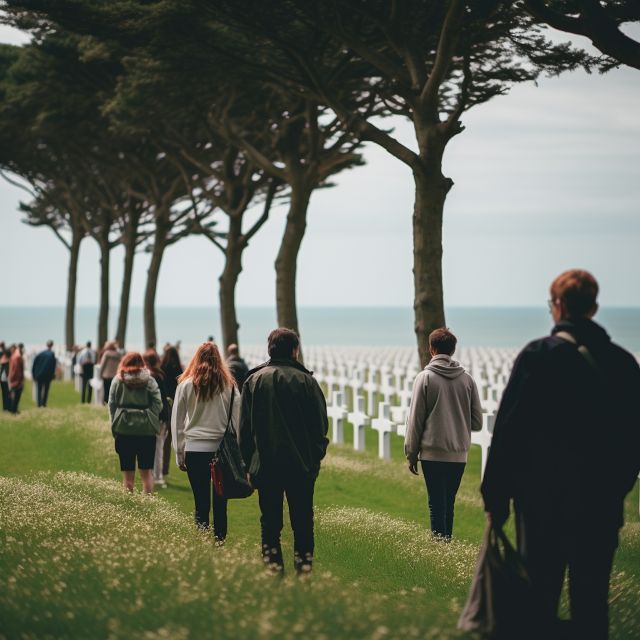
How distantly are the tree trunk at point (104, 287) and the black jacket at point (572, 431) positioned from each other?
38.3 m

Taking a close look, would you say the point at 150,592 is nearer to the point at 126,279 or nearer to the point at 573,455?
the point at 573,455

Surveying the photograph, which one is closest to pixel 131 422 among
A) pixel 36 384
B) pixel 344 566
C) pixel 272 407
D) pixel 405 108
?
pixel 344 566

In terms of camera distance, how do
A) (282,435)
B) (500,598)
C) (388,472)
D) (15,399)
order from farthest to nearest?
(15,399)
(388,472)
(282,435)
(500,598)

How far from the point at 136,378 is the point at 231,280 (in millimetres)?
19156

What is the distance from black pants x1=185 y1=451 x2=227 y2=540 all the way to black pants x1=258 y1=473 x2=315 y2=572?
5.19 feet

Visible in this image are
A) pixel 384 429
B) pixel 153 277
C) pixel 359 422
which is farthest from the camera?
pixel 153 277

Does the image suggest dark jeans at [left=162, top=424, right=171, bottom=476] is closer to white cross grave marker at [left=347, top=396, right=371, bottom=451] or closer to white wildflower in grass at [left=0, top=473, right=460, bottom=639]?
white cross grave marker at [left=347, top=396, right=371, bottom=451]

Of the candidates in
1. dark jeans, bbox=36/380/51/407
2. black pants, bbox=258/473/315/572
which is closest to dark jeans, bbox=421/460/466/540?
black pants, bbox=258/473/315/572

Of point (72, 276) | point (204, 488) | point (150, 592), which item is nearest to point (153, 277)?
point (72, 276)

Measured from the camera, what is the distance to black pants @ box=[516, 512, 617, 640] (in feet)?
17.0

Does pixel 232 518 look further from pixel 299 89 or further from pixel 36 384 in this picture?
pixel 36 384

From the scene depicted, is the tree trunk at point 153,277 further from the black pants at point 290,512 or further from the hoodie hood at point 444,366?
the black pants at point 290,512

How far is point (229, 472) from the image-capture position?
8.59m

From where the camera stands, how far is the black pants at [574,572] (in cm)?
520
